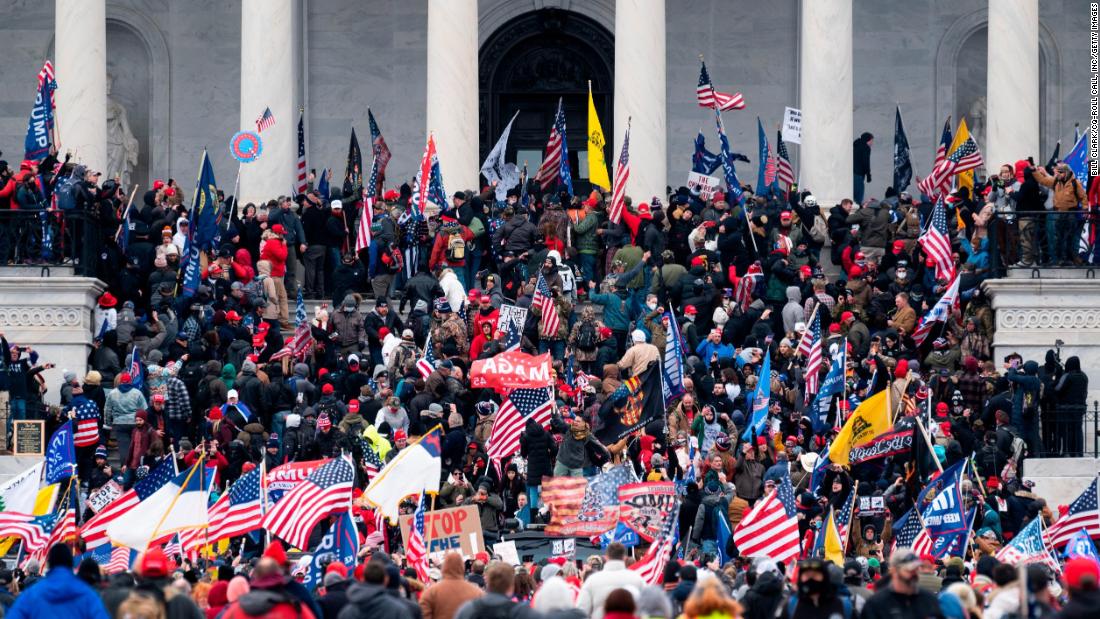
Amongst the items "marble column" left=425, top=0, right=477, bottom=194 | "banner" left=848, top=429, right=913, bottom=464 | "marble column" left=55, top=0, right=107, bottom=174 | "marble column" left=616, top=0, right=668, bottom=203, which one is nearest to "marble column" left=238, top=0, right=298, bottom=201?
"marble column" left=55, top=0, right=107, bottom=174

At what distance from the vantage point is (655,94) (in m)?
51.9

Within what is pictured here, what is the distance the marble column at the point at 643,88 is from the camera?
169 feet

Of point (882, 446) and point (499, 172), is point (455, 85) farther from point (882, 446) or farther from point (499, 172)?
point (882, 446)

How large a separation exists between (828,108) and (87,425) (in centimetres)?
1723

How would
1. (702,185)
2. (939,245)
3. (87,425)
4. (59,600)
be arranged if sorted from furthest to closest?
(702,185) → (939,245) → (87,425) → (59,600)

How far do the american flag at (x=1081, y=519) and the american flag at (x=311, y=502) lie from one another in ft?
26.8

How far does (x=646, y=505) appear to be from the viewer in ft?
110

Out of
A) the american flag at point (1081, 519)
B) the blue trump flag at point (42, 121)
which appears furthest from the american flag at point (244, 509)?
the blue trump flag at point (42, 121)

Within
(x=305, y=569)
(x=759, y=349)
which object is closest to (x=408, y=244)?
(x=759, y=349)

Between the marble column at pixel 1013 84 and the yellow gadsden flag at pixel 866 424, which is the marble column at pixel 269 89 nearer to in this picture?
the marble column at pixel 1013 84

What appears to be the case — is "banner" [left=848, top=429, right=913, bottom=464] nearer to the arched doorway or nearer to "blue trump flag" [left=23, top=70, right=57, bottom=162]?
"blue trump flag" [left=23, top=70, right=57, bottom=162]

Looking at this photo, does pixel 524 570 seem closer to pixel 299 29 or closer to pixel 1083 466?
pixel 1083 466

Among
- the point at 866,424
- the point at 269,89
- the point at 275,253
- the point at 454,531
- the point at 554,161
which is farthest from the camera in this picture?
the point at 269,89

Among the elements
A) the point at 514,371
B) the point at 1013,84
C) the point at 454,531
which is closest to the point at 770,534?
the point at 454,531
